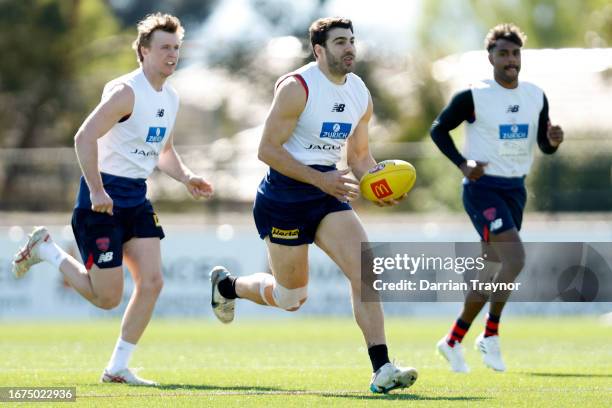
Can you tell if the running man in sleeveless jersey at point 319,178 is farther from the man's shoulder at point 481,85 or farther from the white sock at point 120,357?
the man's shoulder at point 481,85

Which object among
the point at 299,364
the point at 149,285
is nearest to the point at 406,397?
the point at 149,285

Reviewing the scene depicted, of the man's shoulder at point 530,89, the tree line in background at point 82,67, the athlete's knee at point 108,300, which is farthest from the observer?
the tree line in background at point 82,67

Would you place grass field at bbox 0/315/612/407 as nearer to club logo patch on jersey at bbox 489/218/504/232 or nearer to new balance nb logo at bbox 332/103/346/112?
club logo patch on jersey at bbox 489/218/504/232

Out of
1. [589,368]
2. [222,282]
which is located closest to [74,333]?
[222,282]

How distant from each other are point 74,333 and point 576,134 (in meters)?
13.7

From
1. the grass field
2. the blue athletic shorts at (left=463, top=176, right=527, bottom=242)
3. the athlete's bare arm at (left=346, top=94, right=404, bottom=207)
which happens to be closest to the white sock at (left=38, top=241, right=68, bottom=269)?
the grass field

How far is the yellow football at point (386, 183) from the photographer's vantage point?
8.93 m

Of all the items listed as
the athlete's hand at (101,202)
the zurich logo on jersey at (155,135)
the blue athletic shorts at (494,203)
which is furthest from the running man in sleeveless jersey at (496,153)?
the athlete's hand at (101,202)

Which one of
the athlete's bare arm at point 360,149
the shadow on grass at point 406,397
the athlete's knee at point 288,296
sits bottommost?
the shadow on grass at point 406,397

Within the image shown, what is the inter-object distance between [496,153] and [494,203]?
48 cm

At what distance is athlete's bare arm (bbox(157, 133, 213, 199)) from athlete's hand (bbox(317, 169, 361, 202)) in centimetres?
190

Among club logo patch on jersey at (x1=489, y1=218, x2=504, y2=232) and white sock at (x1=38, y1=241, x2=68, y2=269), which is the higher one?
club logo patch on jersey at (x1=489, y1=218, x2=504, y2=232)

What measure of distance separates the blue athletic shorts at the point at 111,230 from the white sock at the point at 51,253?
585 millimetres

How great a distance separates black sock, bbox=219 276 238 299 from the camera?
1027 centimetres
